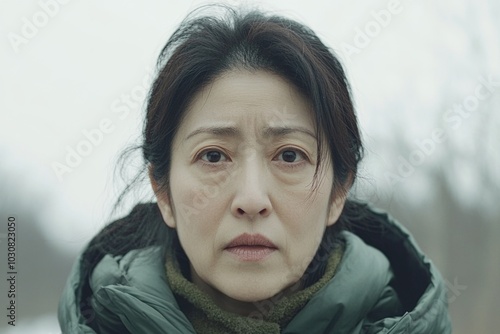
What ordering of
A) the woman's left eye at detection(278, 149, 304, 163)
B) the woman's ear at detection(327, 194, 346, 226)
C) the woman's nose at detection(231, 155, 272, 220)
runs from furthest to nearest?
the woman's ear at detection(327, 194, 346, 226), the woman's left eye at detection(278, 149, 304, 163), the woman's nose at detection(231, 155, 272, 220)

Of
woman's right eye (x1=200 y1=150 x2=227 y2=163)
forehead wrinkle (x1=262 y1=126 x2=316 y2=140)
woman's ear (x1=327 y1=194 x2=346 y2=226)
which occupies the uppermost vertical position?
forehead wrinkle (x1=262 y1=126 x2=316 y2=140)

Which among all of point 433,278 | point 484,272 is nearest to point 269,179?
point 433,278

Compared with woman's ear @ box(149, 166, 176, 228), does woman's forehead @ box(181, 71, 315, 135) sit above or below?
above

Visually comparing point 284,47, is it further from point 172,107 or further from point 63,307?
point 63,307

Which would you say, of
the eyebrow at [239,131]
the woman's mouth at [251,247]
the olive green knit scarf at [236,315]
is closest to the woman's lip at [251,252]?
the woman's mouth at [251,247]

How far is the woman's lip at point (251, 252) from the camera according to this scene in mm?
1882

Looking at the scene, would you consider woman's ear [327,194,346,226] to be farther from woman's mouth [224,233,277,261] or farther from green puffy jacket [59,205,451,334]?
woman's mouth [224,233,277,261]

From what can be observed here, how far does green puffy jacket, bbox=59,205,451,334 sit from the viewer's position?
191 cm

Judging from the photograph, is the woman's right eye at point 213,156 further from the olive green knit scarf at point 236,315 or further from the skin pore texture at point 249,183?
the olive green knit scarf at point 236,315

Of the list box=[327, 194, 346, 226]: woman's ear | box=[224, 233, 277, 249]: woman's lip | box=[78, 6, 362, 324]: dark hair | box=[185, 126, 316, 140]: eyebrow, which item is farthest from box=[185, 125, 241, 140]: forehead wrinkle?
box=[327, 194, 346, 226]: woman's ear

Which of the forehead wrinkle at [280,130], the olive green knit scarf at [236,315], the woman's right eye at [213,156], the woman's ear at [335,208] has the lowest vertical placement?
the olive green knit scarf at [236,315]

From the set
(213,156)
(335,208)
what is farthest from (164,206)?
(335,208)

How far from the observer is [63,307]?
6.89 ft

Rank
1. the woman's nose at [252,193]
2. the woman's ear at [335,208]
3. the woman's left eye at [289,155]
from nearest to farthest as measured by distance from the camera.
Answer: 1. the woman's nose at [252,193]
2. the woman's left eye at [289,155]
3. the woman's ear at [335,208]
